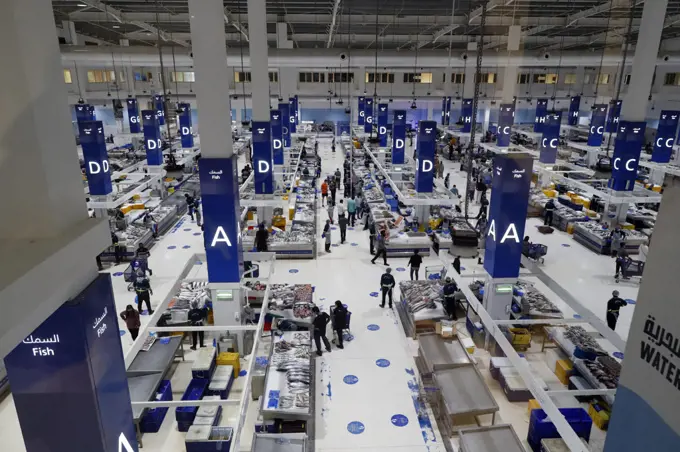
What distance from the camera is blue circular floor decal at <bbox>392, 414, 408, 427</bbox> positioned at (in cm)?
779

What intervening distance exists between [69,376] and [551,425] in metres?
6.80

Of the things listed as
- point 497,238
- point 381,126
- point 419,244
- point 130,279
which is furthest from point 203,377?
point 381,126

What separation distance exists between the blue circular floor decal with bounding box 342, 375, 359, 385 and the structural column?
2.58 meters

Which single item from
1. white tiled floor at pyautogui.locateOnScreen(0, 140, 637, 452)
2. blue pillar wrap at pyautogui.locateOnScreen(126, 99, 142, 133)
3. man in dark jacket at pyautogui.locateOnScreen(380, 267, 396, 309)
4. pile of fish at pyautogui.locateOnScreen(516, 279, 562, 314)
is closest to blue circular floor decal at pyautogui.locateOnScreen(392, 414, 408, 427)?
white tiled floor at pyautogui.locateOnScreen(0, 140, 637, 452)

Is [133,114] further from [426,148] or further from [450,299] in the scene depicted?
[450,299]

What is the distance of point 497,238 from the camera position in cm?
934

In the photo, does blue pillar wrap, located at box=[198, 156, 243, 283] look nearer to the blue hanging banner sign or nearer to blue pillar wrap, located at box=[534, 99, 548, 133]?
the blue hanging banner sign

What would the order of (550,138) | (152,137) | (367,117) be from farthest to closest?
(367,117)
(550,138)
(152,137)

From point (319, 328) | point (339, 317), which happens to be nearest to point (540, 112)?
point (339, 317)

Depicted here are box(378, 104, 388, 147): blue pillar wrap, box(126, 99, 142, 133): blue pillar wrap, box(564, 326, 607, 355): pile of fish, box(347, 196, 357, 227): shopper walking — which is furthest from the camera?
box(126, 99, 142, 133): blue pillar wrap

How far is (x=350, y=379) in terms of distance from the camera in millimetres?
8984

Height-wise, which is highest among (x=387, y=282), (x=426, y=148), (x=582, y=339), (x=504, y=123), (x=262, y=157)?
(x=504, y=123)

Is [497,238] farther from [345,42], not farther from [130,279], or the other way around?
[345,42]

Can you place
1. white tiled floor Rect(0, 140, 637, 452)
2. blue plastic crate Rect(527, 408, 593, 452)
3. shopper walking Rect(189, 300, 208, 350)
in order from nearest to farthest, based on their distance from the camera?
blue plastic crate Rect(527, 408, 593, 452) → white tiled floor Rect(0, 140, 637, 452) → shopper walking Rect(189, 300, 208, 350)
